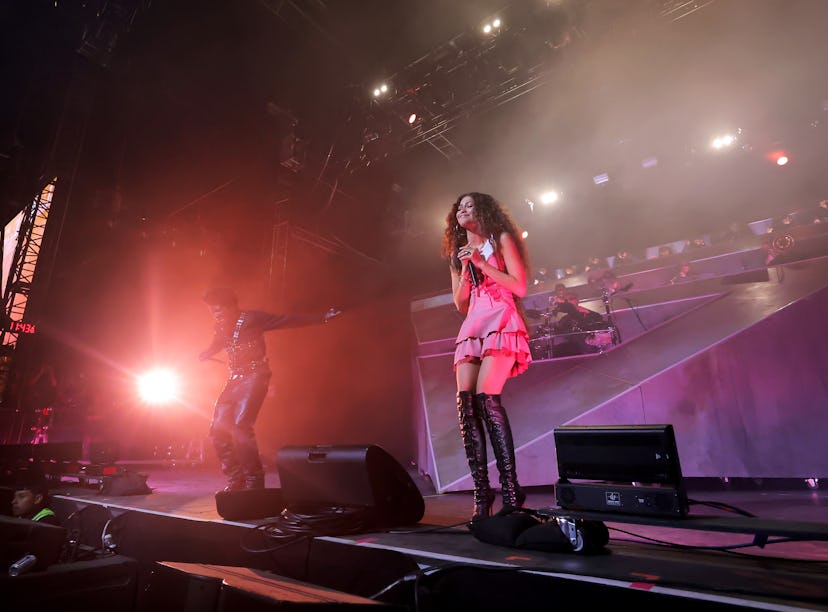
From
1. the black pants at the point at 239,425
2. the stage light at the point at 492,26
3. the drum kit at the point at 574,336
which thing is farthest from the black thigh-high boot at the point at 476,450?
the stage light at the point at 492,26

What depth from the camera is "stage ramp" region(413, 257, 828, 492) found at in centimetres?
413

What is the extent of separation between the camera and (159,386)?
8.07 metres

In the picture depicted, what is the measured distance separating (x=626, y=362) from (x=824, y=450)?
1.91 m

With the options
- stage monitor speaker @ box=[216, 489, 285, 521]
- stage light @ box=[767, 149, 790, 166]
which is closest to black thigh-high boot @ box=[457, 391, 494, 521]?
stage monitor speaker @ box=[216, 489, 285, 521]

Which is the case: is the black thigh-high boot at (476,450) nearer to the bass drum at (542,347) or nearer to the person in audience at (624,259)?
the bass drum at (542,347)

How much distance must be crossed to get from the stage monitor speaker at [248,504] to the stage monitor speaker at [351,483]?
0.96ft

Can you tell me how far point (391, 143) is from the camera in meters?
8.16

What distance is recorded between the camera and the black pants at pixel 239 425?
12.0ft

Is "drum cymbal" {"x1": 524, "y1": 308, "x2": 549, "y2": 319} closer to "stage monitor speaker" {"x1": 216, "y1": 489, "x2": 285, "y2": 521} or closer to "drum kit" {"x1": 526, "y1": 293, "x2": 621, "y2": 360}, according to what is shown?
"drum kit" {"x1": 526, "y1": 293, "x2": 621, "y2": 360}

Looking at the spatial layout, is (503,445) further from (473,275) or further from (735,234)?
(735,234)

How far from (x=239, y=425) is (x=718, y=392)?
15.6ft

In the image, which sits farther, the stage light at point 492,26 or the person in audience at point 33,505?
the stage light at point 492,26

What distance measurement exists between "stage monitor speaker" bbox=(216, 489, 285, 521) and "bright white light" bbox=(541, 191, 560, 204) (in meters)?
11.7

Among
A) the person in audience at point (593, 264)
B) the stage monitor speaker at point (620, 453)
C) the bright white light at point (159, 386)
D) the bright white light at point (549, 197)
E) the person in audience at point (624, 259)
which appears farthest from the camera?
the person in audience at point (593, 264)
